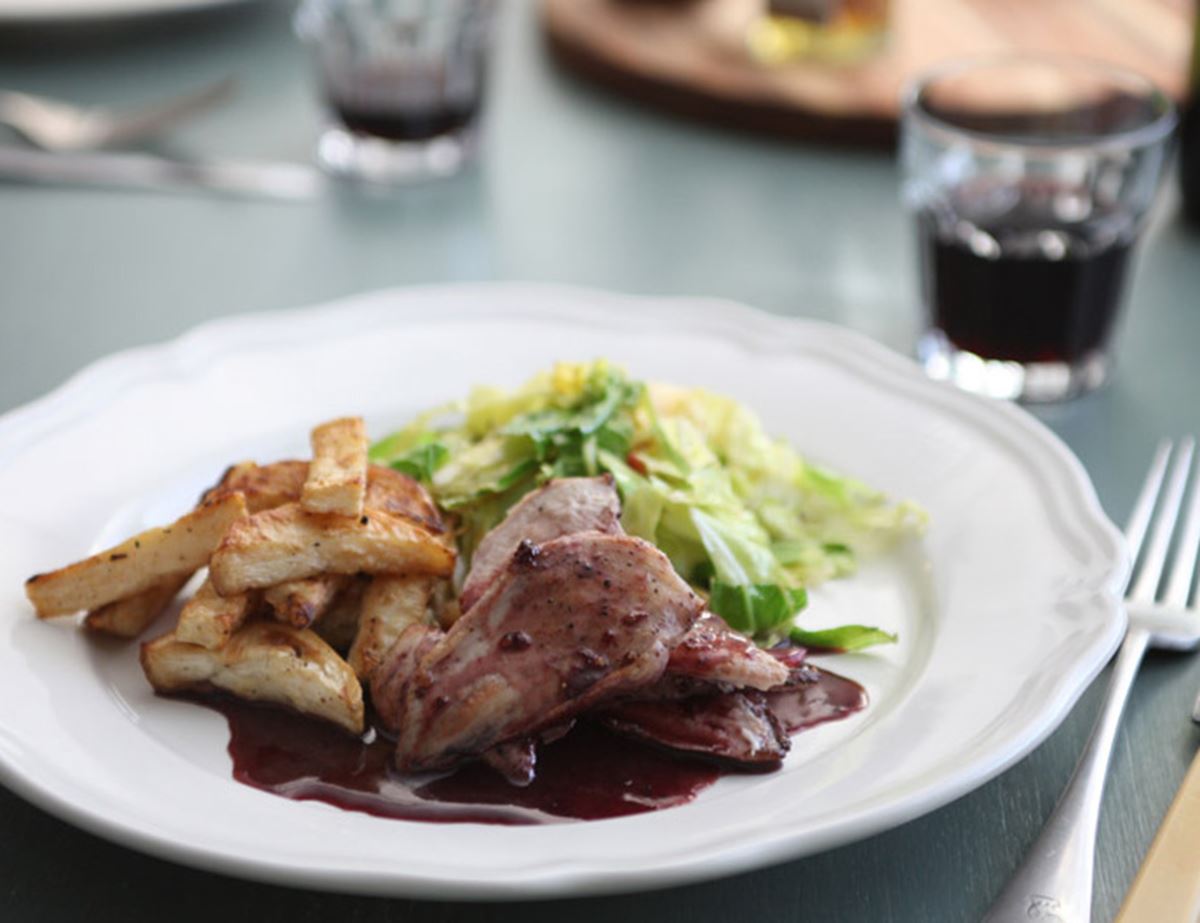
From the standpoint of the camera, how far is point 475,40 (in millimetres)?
3609

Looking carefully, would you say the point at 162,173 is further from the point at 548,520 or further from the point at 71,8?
the point at 548,520

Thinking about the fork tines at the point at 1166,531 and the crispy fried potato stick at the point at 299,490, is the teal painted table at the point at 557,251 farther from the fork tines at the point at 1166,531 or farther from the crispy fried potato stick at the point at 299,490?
the crispy fried potato stick at the point at 299,490

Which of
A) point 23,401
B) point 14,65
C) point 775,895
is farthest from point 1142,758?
point 14,65

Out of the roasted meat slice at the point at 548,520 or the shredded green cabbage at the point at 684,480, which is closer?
the roasted meat slice at the point at 548,520

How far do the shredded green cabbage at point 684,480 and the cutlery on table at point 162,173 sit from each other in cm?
147

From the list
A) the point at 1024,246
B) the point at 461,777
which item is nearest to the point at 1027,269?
the point at 1024,246

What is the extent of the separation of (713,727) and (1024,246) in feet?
4.59

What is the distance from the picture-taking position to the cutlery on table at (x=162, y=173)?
3709mm

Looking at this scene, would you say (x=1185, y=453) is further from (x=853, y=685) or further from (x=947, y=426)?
(x=853, y=685)

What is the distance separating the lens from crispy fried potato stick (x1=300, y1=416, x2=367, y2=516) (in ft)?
6.11

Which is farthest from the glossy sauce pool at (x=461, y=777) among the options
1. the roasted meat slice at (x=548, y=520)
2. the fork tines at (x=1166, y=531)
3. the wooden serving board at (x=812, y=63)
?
the wooden serving board at (x=812, y=63)

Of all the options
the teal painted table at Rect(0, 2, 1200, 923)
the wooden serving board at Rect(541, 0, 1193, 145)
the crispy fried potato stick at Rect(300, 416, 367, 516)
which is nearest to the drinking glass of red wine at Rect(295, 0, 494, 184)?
the teal painted table at Rect(0, 2, 1200, 923)

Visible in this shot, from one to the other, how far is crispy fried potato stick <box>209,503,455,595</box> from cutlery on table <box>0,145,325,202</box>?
194 centimetres

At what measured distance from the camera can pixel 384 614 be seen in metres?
1.88
